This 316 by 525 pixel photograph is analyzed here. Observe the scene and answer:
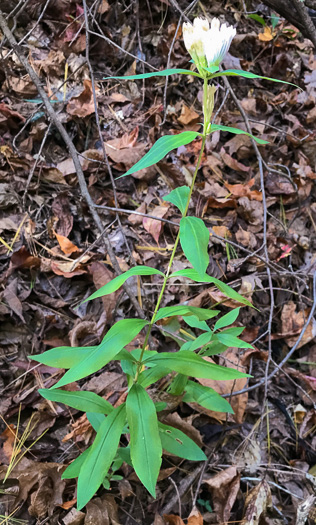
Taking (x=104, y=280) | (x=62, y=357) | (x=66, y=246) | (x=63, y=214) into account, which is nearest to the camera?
(x=62, y=357)

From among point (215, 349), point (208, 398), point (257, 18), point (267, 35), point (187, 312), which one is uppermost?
point (257, 18)

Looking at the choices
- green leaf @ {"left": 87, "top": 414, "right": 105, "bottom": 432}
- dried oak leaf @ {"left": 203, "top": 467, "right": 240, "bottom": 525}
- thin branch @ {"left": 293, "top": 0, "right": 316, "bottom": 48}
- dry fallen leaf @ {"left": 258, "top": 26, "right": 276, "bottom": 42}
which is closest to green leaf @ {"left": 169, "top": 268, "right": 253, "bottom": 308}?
green leaf @ {"left": 87, "top": 414, "right": 105, "bottom": 432}

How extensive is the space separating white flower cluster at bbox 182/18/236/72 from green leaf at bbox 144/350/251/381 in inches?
34.4

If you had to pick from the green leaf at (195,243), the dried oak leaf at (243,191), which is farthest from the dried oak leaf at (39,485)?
the dried oak leaf at (243,191)

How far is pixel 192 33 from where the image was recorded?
96 centimetres

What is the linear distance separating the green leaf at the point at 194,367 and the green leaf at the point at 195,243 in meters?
0.39

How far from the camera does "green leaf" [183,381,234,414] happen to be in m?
1.37

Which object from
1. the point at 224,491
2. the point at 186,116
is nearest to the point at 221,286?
the point at 224,491

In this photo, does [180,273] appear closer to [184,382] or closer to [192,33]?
[184,382]

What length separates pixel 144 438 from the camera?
44.4 inches

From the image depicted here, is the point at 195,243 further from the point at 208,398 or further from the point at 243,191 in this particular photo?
the point at 243,191

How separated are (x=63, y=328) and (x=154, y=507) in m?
0.90

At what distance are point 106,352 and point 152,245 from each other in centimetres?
120

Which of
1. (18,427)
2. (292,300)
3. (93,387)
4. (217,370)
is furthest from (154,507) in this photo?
(292,300)
